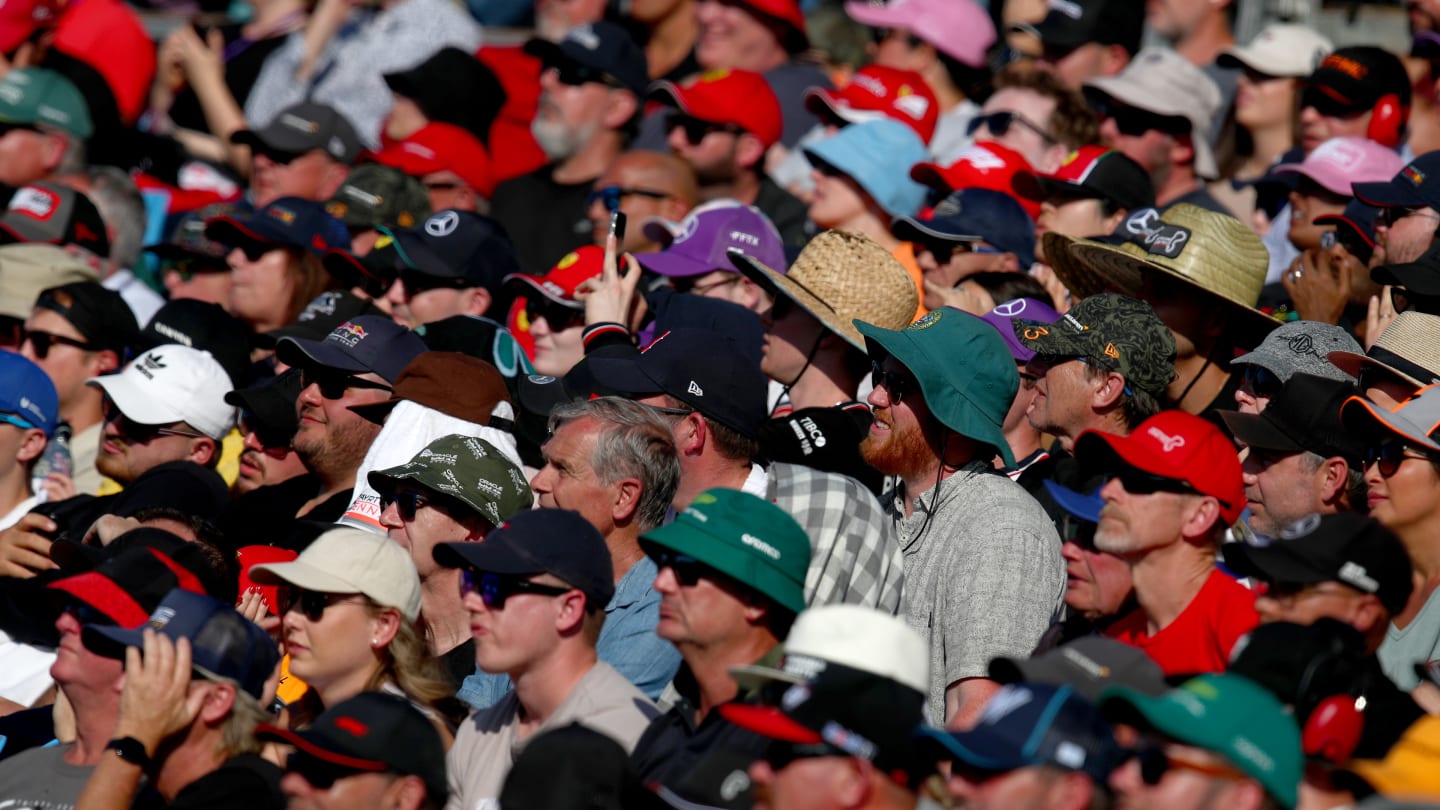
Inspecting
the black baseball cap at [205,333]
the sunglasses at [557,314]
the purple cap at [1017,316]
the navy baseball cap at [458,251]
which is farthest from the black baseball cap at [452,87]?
the purple cap at [1017,316]

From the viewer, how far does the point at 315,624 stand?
5.55 m

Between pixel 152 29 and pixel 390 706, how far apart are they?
33.6 feet

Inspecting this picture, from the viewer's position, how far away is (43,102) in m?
11.3

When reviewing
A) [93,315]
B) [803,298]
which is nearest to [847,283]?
[803,298]

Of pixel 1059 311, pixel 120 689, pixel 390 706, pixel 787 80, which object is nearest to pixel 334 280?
pixel 787 80

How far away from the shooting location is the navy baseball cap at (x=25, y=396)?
25.5ft

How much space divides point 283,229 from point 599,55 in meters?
2.30

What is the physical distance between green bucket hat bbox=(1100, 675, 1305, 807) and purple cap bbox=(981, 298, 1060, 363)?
2.92m

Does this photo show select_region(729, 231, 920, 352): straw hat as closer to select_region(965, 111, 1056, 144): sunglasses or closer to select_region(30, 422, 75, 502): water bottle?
select_region(965, 111, 1056, 144): sunglasses

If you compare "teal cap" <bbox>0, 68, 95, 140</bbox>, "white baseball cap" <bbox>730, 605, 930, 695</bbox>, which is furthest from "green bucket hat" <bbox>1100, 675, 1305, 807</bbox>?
"teal cap" <bbox>0, 68, 95, 140</bbox>

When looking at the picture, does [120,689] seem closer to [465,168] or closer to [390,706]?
[390,706]

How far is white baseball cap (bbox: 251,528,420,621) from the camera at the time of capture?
5547mm

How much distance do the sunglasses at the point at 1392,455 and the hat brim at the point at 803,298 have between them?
204 cm

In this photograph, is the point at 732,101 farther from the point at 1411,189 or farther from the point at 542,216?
the point at 1411,189
